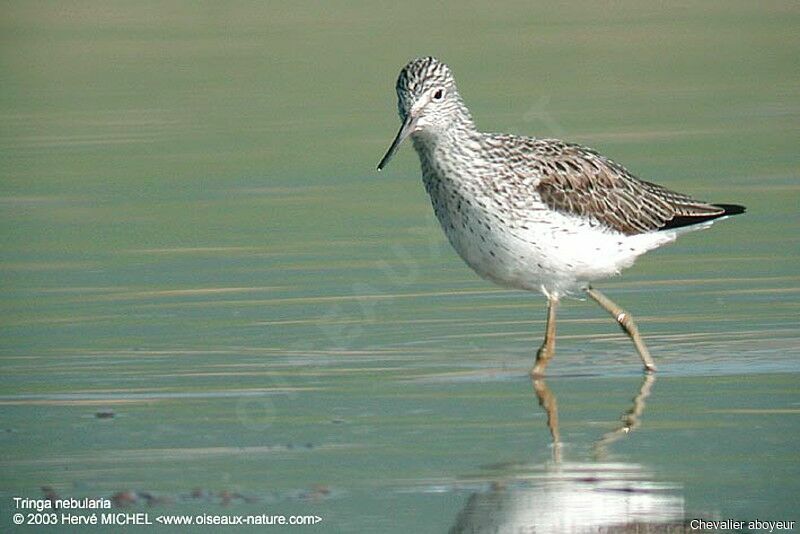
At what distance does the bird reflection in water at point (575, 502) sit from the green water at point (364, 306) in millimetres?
25

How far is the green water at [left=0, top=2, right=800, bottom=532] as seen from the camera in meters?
9.77

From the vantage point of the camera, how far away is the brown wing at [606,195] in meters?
12.5

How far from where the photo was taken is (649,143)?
19.9m

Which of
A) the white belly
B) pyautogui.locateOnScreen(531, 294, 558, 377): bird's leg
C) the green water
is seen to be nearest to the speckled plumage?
the white belly

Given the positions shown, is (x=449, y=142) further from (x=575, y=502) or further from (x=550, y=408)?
(x=575, y=502)

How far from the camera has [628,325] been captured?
12.3 m

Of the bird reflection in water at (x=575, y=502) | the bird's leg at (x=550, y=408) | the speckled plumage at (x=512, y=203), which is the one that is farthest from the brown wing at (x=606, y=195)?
the bird reflection in water at (x=575, y=502)

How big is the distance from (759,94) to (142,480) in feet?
48.0

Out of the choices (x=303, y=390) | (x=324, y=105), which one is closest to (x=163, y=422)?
(x=303, y=390)

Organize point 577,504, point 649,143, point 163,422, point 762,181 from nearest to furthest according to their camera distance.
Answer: point 577,504 → point 163,422 → point 762,181 → point 649,143

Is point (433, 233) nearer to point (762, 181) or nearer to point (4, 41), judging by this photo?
point (762, 181)

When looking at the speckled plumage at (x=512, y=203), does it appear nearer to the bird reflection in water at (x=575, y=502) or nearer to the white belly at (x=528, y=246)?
the white belly at (x=528, y=246)

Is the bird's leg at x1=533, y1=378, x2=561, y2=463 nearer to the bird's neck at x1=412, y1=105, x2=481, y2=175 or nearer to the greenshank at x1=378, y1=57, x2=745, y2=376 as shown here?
the greenshank at x1=378, y1=57, x2=745, y2=376

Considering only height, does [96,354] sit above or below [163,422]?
above
